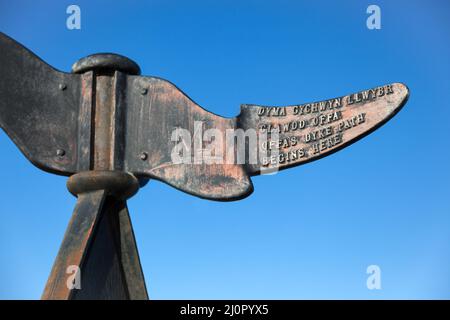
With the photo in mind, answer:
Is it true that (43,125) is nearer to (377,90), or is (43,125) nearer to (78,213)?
(78,213)

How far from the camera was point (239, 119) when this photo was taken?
4242 mm

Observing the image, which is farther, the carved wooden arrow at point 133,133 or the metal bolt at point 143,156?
the metal bolt at point 143,156

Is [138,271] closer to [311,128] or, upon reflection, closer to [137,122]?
[137,122]

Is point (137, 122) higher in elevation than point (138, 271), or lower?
higher

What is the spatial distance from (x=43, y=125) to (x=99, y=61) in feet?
1.53

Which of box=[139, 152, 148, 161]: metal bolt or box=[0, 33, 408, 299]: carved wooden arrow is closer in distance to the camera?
box=[0, 33, 408, 299]: carved wooden arrow

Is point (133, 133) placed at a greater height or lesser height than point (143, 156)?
greater
